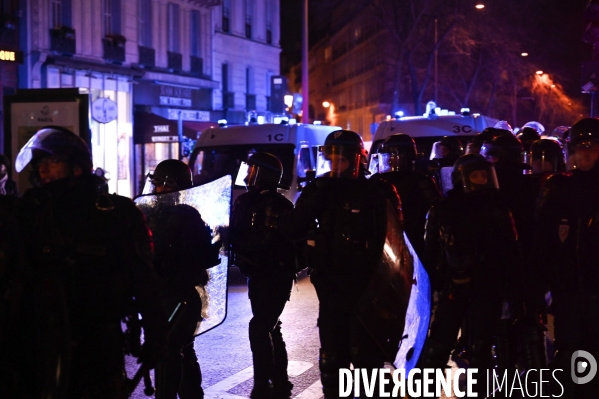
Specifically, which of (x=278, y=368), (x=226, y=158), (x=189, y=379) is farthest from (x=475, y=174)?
(x=226, y=158)

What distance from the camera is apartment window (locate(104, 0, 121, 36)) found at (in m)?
27.7

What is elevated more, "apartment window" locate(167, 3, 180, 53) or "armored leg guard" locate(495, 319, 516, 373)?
"apartment window" locate(167, 3, 180, 53)

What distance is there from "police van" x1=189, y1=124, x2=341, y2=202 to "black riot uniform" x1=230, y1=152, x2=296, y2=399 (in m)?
6.87

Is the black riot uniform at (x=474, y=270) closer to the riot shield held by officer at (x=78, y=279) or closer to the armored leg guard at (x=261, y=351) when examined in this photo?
the armored leg guard at (x=261, y=351)

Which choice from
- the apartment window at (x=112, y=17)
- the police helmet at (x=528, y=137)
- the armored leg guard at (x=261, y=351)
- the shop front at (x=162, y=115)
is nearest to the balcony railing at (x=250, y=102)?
the shop front at (x=162, y=115)

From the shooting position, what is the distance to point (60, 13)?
25438mm

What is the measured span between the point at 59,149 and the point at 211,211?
1663 mm

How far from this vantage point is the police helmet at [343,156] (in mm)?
4898

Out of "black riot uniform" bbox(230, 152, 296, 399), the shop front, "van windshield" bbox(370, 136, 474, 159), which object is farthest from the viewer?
the shop front

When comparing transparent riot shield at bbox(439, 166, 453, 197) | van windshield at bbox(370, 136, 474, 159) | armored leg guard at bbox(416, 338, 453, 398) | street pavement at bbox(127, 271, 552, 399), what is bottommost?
street pavement at bbox(127, 271, 552, 399)

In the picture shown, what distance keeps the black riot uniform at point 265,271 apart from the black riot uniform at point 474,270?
108cm

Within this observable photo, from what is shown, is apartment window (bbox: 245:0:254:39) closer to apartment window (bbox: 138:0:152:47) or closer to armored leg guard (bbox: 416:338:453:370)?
apartment window (bbox: 138:0:152:47)

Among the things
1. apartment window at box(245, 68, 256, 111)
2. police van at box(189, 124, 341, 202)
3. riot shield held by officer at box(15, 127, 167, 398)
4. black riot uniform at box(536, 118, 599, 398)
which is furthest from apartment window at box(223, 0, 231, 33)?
riot shield held by officer at box(15, 127, 167, 398)

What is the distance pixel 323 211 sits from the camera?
4.76 m
